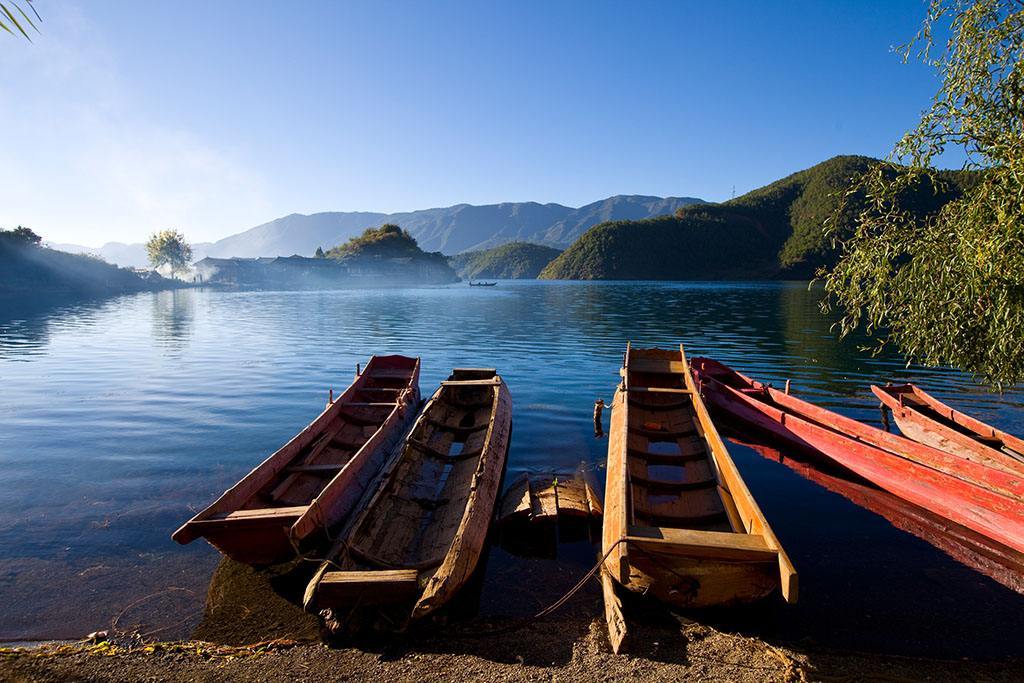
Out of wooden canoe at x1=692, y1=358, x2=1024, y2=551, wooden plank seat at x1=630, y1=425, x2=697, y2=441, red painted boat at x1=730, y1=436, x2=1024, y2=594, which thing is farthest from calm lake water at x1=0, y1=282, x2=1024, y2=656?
wooden plank seat at x1=630, y1=425, x2=697, y2=441

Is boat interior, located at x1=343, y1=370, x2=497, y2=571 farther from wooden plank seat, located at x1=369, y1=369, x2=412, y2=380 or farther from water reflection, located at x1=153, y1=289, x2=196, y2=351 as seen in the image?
water reflection, located at x1=153, y1=289, x2=196, y2=351

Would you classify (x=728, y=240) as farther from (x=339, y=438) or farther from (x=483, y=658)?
(x=483, y=658)

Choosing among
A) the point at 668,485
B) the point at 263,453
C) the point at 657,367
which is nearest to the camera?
the point at 668,485

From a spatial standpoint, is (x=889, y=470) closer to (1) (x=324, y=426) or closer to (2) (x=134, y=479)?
(1) (x=324, y=426)

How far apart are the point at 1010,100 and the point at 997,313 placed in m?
3.46

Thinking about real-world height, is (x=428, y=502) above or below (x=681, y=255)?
below

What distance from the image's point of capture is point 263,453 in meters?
13.7

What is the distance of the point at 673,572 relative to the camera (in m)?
6.07

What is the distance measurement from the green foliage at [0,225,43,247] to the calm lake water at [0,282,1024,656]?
280 ft

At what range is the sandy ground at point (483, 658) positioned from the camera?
550cm

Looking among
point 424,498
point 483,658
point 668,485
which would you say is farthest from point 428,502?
point 668,485

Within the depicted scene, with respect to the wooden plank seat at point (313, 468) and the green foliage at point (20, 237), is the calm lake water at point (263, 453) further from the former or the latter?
the green foliage at point (20, 237)

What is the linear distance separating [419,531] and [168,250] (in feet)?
608

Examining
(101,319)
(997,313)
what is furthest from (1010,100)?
(101,319)
